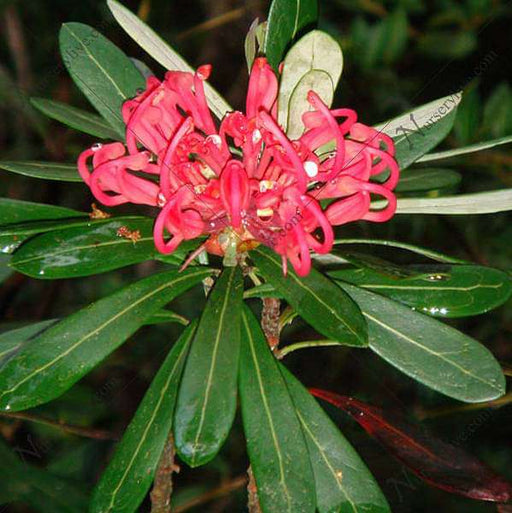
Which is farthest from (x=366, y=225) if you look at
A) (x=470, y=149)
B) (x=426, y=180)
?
(x=470, y=149)

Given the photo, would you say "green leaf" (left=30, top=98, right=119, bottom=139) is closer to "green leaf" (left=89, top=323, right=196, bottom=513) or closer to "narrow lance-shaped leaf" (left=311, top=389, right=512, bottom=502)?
"green leaf" (left=89, top=323, right=196, bottom=513)

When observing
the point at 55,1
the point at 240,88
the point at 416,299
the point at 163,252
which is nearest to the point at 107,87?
the point at 163,252

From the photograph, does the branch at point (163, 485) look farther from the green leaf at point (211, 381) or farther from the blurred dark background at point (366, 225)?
the blurred dark background at point (366, 225)

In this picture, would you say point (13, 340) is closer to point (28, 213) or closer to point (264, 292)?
point (28, 213)

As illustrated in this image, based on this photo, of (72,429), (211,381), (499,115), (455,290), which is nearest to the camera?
(211,381)

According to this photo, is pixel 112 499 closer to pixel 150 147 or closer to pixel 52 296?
pixel 150 147
